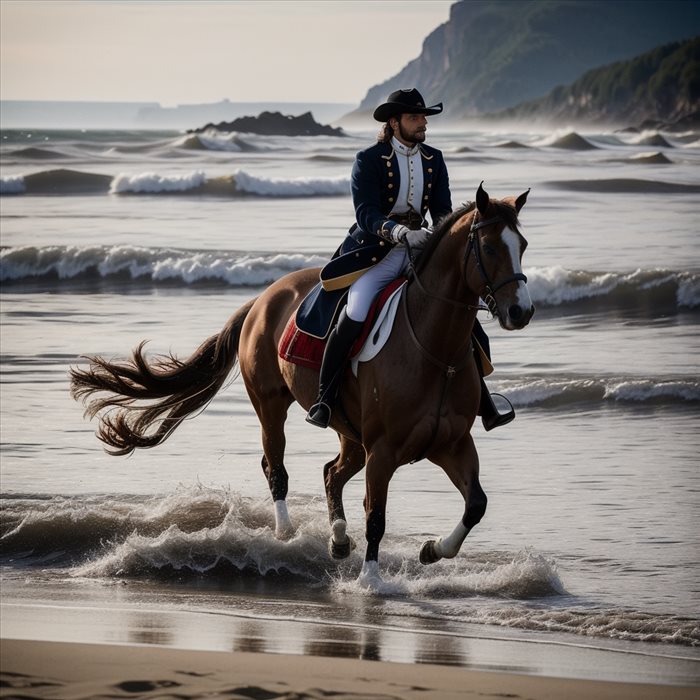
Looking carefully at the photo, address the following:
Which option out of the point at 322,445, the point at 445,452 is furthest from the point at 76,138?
the point at 445,452

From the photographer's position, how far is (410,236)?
6555 millimetres

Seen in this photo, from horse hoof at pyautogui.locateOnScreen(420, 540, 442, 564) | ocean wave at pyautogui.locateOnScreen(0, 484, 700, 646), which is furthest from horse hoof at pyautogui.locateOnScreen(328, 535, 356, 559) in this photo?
horse hoof at pyautogui.locateOnScreen(420, 540, 442, 564)

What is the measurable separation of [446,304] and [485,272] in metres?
0.43

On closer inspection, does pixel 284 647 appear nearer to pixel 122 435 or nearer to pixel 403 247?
pixel 403 247

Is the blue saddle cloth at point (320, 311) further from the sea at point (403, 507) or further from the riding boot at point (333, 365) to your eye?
the sea at point (403, 507)

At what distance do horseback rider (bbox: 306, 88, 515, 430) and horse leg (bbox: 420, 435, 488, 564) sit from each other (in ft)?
1.17

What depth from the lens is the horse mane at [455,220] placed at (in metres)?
6.01

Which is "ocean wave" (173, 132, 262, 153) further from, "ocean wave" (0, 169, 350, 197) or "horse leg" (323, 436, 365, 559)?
"horse leg" (323, 436, 365, 559)

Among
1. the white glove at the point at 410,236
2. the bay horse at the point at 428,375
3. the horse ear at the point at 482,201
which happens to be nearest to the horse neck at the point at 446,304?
the bay horse at the point at 428,375

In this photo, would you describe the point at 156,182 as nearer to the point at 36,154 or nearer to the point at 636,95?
the point at 36,154

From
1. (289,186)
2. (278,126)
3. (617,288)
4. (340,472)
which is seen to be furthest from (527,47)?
(340,472)

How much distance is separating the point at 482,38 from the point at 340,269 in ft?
343

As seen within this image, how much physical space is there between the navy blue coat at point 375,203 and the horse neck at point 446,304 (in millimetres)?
359

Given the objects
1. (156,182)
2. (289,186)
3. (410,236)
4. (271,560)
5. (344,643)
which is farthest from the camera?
(156,182)
